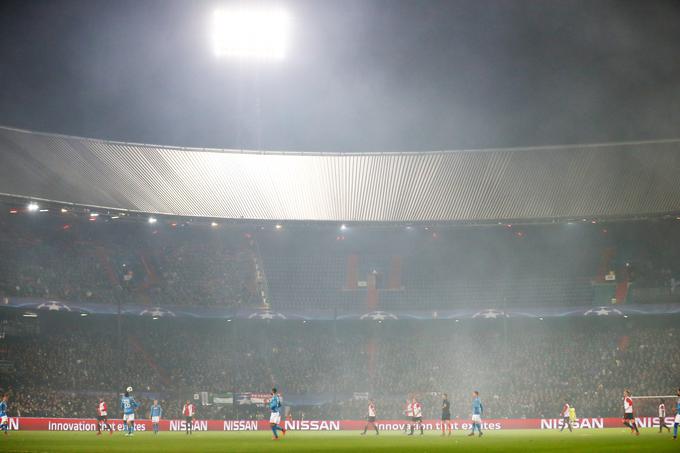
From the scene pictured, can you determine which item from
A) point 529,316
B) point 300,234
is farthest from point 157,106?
point 529,316

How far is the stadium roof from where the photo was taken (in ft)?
156

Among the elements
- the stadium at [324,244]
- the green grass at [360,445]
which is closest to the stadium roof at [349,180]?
the stadium at [324,244]

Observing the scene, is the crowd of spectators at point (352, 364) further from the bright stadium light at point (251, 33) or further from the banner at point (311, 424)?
the bright stadium light at point (251, 33)

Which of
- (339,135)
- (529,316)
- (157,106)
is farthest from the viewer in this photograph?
(529,316)

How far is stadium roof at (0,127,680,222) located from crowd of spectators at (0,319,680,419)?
8958 mm

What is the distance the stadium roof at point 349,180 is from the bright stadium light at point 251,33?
30.4 feet

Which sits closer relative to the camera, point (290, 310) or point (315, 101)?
point (315, 101)

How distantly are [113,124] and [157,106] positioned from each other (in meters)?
3.20

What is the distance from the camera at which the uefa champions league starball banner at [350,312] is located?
5178 cm

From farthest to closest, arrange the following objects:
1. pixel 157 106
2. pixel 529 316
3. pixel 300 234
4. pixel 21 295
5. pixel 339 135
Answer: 1. pixel 300 234
2. pixel 529 316
3. pixel 21 295
4. pixel 339 135
5. pixel 157 106

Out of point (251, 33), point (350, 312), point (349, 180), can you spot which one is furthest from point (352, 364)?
point (251, 33)

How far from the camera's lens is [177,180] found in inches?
1993

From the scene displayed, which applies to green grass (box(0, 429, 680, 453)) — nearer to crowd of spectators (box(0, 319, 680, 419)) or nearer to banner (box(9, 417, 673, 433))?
banner (box(9, 417, 673, 433))

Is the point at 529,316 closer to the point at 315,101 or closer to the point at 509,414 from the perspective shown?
the point at 509,414
